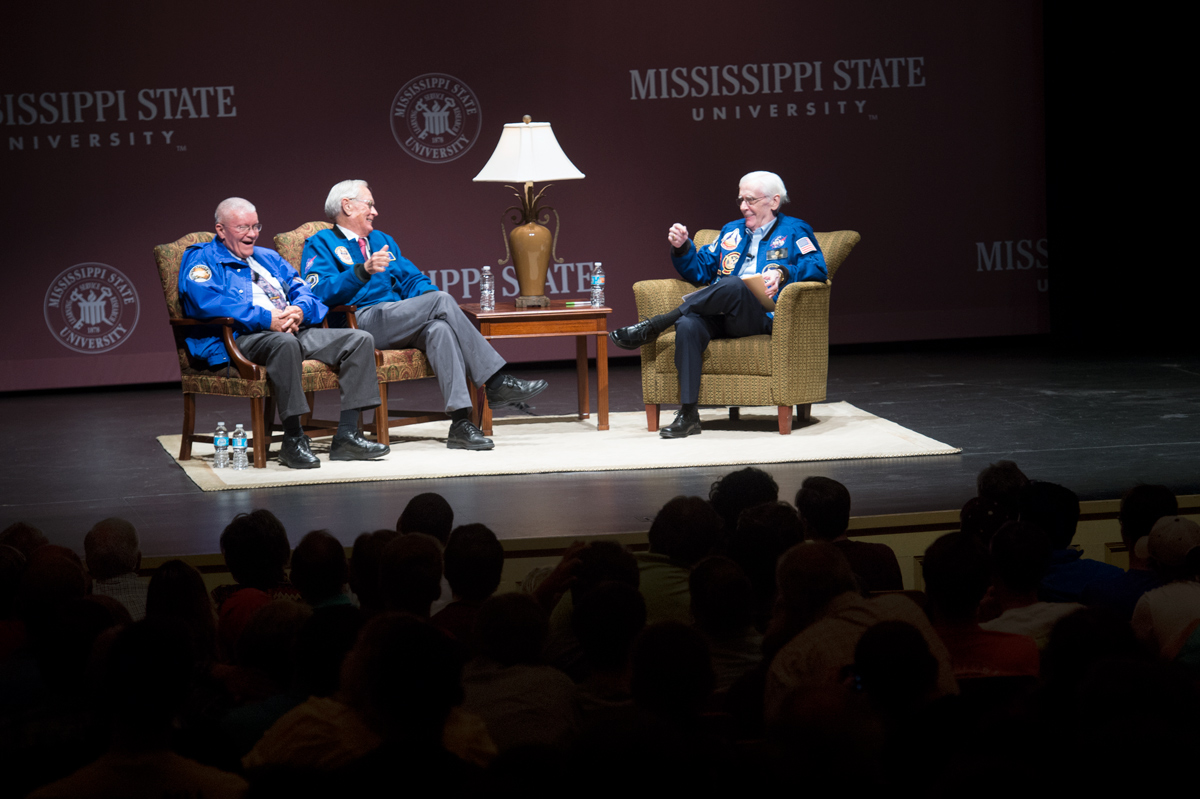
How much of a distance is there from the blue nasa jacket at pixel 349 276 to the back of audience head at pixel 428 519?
247 cm

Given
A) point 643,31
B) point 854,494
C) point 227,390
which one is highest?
point 643,31

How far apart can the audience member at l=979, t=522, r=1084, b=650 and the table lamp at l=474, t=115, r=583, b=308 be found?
344cm

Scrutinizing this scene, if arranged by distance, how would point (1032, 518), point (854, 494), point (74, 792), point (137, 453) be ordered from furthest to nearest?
point (137, 453), point (854, 494), point (1032, 518), point (74, 792)

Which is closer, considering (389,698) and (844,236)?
(389,698)

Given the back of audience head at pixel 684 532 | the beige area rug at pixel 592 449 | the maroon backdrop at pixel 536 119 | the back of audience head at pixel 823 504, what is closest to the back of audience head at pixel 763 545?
the back of audience head at pixel 684 532

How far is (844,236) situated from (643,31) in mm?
2541

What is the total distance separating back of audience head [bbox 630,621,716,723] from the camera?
1.55 metres

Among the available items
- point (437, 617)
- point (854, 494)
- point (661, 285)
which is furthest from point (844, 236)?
point (437, 617)

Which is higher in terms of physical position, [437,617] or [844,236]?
[844,236]

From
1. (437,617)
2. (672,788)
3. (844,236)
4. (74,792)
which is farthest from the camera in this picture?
(844,236)

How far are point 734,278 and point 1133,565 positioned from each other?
289cm

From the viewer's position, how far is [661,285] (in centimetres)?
548

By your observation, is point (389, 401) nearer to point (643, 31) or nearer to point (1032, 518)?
point (643, 31)

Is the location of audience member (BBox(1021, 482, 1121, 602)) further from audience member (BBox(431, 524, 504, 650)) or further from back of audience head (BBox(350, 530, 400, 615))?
back of audience head (BBox(350, 530, 400, 615))
